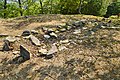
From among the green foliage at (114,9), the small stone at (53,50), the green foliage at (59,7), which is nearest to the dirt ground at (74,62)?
the small stone at (53,50)

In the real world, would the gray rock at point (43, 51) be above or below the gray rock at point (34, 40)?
below

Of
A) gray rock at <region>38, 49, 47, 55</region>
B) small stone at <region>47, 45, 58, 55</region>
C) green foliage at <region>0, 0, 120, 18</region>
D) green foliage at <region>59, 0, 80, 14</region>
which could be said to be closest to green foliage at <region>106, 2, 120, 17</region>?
green foliage at <region>0, 0, 120, 18</region>

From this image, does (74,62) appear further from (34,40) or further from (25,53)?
(34,40)

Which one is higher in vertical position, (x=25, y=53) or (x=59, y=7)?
(x=25, y=53)

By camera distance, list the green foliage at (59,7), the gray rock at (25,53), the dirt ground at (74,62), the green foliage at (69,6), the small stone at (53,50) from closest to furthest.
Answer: the dirt ground at (74,62) → the gray rock at (25,53) → the small stone at (53,50) → the green foliage at (69,6) → the green foliage at (59,7)

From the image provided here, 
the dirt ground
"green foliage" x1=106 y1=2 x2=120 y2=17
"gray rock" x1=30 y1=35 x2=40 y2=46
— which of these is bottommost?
"green foliage" x1=106 y1=2 x2=120 y2=17

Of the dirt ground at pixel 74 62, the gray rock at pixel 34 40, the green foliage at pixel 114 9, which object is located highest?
the gray rock at pixel 34 40

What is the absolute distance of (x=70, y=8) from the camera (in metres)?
24.0

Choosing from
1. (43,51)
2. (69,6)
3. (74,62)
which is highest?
(43,51)

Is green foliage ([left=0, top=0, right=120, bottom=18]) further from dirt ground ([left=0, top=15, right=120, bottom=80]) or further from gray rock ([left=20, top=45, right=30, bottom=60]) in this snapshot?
gray rock ([left=20, top=45, right=30, bottom=60])

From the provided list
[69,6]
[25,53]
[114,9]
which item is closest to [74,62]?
[25,53]

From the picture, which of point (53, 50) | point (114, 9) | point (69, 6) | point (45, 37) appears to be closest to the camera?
point (53, 50)

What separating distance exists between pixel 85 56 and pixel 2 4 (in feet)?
67.4

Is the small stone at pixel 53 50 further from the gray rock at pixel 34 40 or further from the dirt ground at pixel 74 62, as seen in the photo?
the gray rock at pixel 34 40
